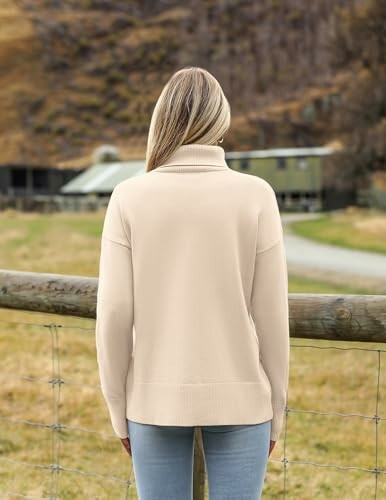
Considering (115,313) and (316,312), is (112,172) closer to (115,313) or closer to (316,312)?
(316,312)

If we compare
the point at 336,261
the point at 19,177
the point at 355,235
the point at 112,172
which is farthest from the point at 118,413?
the point at 19,177

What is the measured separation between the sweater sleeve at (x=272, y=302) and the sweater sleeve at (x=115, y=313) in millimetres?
359

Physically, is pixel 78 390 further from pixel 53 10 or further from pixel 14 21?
pixel 53 10

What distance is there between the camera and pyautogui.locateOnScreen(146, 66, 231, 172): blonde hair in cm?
184

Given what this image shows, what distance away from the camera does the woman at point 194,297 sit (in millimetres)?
1843

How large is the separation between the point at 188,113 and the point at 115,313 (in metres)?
0.59

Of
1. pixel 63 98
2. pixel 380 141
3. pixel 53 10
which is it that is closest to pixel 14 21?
pixel 53 10

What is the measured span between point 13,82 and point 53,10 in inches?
942

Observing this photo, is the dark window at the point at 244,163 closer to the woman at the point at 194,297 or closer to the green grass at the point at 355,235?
the green grass at the point at 355,235

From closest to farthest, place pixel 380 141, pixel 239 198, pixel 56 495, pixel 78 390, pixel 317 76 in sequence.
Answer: pixel 239 198 < pixel 56 495 < pixel 78 390 < pixel 380 141 < pixel 317 76

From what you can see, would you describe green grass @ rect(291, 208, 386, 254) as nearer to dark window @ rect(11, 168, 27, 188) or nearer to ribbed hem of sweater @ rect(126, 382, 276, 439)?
ribbed hem of sweater @ rect(126, 382, 276, 439)

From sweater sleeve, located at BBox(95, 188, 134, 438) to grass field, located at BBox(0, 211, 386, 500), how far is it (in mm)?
1273

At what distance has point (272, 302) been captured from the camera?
75.4 inches

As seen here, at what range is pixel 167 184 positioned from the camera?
1853 mm
